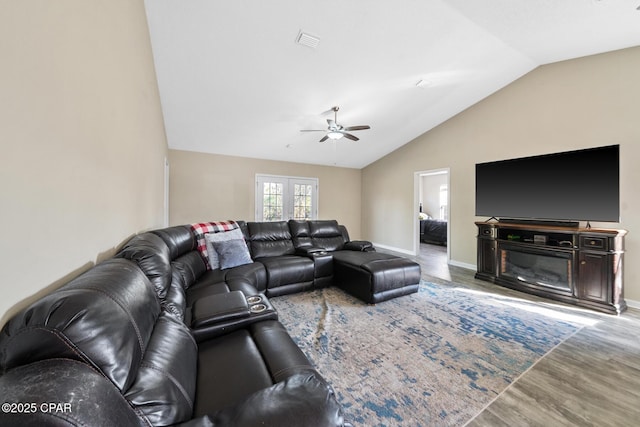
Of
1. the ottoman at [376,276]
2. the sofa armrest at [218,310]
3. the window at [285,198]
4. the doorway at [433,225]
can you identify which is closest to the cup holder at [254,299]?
the sofa armrest at [218,310]

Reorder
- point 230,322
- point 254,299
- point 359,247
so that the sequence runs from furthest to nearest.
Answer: point 359,247, point 254,299, point 230,322

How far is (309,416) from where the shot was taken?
0.75 metres

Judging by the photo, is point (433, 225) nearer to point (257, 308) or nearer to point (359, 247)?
point (359, 247)

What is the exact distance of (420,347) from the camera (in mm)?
2043

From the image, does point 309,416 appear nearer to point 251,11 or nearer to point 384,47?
point 251,11

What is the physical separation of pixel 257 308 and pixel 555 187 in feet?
13.4

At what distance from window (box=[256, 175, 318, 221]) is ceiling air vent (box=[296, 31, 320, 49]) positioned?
11.7 feet

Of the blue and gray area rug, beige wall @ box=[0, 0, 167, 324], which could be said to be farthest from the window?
beige wall @ box=[0, 0, 167, 324]

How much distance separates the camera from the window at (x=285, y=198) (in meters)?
5.86

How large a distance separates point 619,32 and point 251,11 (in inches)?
158

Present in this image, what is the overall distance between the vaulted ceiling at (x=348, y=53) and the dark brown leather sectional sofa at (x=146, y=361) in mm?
2235

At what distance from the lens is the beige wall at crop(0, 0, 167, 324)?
66 cm

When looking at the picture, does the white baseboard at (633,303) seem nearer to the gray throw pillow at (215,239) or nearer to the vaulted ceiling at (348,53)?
the vaulted ceiling at (348,53)

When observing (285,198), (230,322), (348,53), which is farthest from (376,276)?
(285,198)
